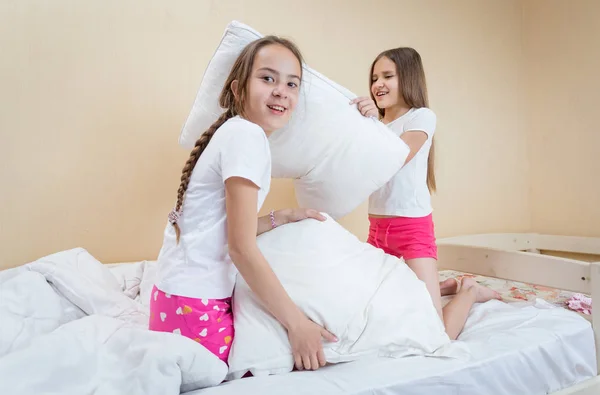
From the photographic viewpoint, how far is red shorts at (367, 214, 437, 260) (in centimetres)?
140

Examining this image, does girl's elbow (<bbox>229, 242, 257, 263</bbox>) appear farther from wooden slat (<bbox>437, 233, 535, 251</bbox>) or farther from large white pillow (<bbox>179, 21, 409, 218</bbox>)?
wooden slat (<bbox>437, 233, 535, 251</bbox>)

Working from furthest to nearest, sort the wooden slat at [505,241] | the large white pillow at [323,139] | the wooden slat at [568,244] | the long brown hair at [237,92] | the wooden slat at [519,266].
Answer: the wooden slat at [505,241], the wooden slat at [568,244], the wooden slat at [519,266], the large white pillow at [323,139], the long brown hair at [237,92]

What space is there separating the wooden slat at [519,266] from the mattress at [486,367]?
9 centimetres

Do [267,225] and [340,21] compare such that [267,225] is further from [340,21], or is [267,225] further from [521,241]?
[521,241]

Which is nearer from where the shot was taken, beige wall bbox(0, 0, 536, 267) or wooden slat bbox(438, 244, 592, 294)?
wooden slat bbox(438, 244, 592, 294)

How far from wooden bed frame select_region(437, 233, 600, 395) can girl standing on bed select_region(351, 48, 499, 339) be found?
0.12 metres

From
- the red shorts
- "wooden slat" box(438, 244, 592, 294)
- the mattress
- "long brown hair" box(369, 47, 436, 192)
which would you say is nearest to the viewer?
the mattress

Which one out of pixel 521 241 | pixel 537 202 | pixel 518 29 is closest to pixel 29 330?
pixel 521 241

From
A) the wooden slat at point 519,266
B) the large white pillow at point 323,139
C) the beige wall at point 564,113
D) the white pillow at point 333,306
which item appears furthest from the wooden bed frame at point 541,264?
the large white pillow at point 323,139

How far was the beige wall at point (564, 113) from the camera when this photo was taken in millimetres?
2139

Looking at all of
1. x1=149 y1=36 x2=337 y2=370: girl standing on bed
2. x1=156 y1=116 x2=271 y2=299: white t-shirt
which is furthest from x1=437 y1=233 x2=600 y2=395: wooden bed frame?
x1=156 y1=116 x2=271 y2=299: white t-shirt

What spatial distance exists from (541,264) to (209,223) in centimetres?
97

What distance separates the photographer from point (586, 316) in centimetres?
132

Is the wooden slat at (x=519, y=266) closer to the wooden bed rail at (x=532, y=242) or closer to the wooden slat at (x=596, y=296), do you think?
the wooden slat at (x=596, y=296)
